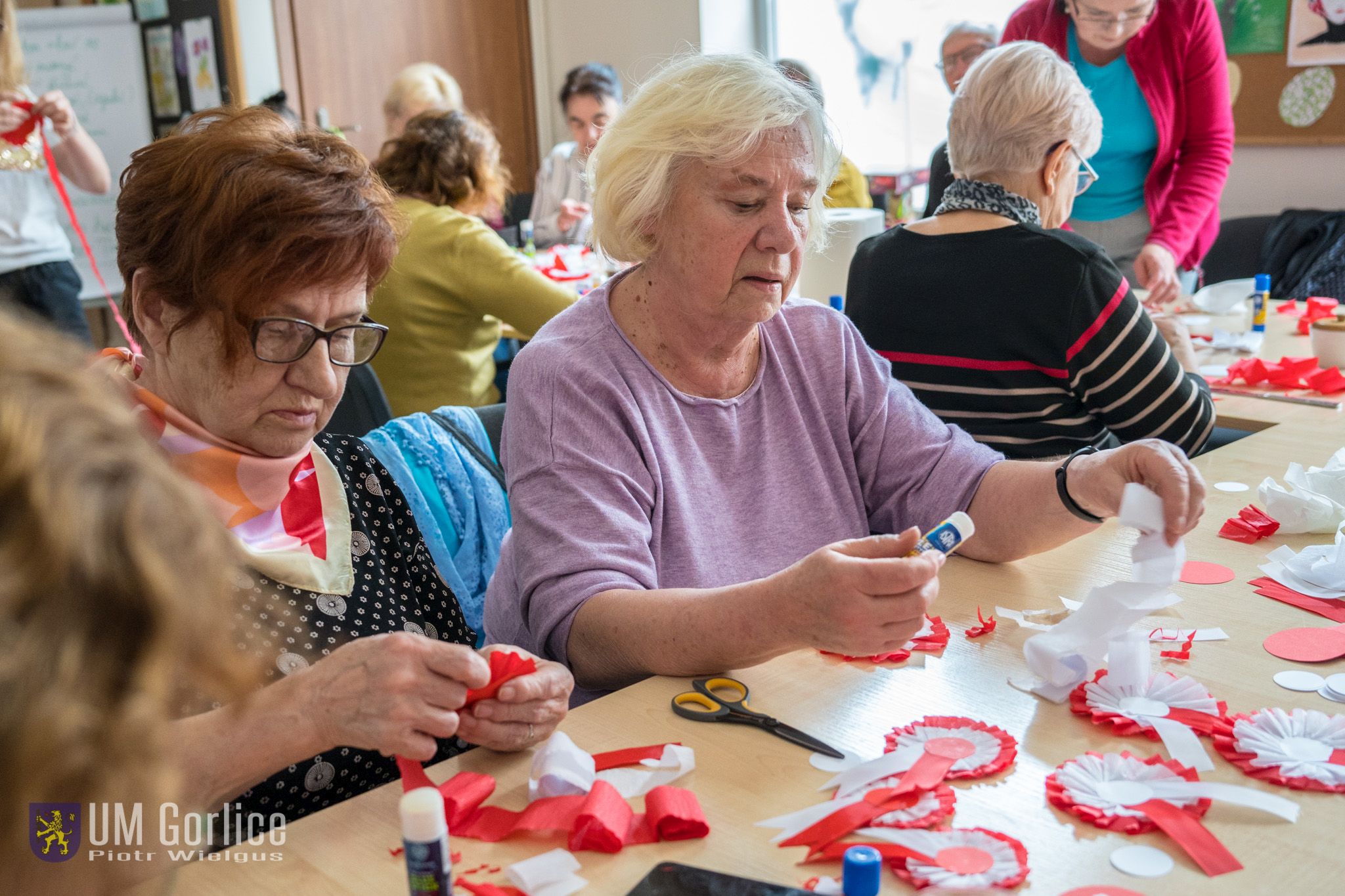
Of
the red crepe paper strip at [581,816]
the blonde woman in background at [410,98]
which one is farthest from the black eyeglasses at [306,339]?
the blonde woman in background at [410,98]

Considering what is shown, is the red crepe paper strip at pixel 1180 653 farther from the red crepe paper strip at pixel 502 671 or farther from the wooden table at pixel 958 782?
the red crepe paper strip at pixel 502 671

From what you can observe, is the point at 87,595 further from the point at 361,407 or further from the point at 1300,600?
the point at 361,407

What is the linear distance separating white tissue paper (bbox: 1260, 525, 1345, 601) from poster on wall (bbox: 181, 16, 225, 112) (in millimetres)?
5904

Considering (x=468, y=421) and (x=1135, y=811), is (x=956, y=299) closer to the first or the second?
(x=468, y=421)

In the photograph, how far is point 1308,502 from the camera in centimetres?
168

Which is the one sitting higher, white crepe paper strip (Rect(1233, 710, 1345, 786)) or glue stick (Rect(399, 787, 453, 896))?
glue stick (Rect(399, 787, 453, 896))

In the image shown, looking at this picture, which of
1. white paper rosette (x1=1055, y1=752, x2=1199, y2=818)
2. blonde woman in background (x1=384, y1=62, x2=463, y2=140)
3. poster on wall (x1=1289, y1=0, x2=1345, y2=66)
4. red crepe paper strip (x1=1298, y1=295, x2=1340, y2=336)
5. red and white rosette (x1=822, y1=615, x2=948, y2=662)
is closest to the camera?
white paper rosette (x1=1055, y1=752, x2=1199, y2=818)

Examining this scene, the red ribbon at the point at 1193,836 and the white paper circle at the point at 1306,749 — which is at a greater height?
the red ribbon at the point at 1193,836

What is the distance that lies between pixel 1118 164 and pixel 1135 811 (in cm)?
286

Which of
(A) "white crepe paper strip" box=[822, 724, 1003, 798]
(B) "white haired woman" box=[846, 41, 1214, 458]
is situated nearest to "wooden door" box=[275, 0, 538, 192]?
(B) "white haired woman" box=[846, 41, 1214, 458]

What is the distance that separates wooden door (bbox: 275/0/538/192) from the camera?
6348 millimetres

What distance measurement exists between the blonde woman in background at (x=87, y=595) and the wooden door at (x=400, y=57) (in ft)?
20.4

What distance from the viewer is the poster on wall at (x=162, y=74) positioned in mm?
6367

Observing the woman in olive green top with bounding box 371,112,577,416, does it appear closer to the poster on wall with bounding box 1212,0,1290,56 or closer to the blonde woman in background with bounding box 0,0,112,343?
the blonde woman in background with bounding box 0,0,112,343
